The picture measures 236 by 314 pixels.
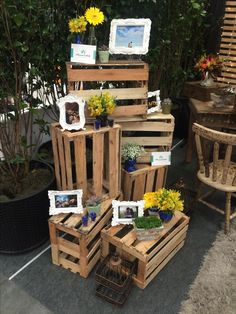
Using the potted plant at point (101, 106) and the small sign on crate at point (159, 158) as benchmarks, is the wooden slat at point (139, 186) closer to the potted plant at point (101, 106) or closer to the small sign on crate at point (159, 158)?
the small sign on crate at point (159, 158)

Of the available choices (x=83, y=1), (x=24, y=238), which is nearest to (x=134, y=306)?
(x=24, y=238)

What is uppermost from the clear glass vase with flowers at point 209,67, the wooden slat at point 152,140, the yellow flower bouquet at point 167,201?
the clear glass vase with flowers at point 209,67

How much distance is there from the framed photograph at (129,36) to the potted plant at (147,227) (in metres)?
1.10

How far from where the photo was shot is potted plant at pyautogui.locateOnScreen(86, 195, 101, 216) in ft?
6.20

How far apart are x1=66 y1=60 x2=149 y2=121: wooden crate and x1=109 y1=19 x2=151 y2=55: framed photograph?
0.28 ft

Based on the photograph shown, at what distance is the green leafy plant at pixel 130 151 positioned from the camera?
2197 mm

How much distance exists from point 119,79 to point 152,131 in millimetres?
543

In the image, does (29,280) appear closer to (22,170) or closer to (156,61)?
(22,170)

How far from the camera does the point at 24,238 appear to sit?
2010 millimetres

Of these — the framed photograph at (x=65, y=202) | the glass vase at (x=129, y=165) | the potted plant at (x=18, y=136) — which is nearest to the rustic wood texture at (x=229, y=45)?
the glass vase at (x=129, y=165)

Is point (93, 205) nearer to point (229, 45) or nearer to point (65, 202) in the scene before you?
point (65, 202)

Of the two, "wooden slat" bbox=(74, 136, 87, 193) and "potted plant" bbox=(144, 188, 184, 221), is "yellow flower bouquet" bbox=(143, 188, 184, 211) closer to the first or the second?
"potted plant" bbox=(144, 188, 184, 221)

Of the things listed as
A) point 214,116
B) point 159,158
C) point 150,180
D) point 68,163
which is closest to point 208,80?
point 214,116

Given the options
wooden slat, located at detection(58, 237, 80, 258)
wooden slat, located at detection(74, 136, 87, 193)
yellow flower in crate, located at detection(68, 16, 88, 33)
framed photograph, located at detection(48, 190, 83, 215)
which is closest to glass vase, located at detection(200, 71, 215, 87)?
yellow flower in crate, located at detection(68, 16, 88, 33)
